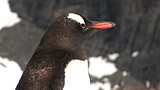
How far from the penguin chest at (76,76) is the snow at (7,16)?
1671cm

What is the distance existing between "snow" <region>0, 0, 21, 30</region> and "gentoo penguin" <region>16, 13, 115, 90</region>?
54.0 ft

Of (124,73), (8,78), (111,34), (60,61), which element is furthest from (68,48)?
(111,34)

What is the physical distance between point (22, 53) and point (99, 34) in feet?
19.1

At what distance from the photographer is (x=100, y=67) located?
18.9 metres

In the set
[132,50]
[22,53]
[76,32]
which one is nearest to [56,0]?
[22,53]

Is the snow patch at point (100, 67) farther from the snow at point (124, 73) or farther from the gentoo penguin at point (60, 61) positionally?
the gentoo penguin at point (60, 61)

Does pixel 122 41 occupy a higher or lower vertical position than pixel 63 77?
higher

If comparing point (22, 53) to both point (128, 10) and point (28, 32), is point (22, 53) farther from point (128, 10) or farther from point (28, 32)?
point (128, 10)

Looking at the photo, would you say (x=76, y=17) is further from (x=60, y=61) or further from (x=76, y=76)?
(x=76, y=76)

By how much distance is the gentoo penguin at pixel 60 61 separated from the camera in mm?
3309

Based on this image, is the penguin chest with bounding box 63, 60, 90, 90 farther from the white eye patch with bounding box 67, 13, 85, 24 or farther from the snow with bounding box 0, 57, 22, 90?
the snow with bounding box 0, 57, 22, 90

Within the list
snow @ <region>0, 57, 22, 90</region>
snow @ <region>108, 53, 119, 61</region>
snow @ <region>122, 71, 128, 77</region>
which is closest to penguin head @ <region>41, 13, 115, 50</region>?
snow @ <region>0, 57, 22, 90</region>

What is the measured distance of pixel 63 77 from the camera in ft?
11.1

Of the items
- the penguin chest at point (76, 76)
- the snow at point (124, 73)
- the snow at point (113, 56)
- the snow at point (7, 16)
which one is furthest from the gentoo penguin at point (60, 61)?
the snow at point (7, 16)
